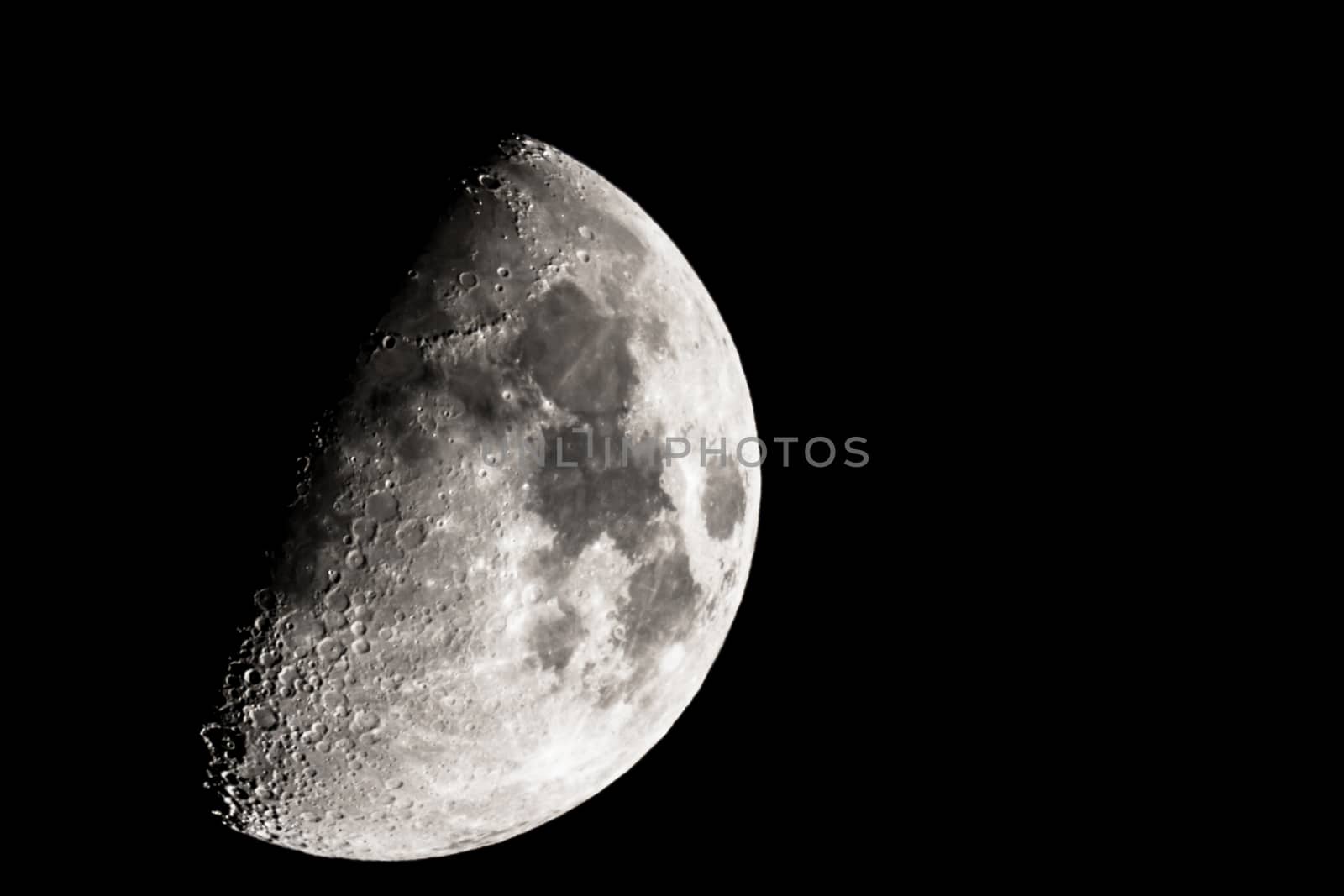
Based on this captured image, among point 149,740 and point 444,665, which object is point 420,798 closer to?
point 444,665

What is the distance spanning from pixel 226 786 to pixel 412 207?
6.58 ft

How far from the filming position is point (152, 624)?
3012mm

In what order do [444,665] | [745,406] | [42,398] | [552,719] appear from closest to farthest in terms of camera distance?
[42,398] → [444,665] → [552,719] → [745,406]

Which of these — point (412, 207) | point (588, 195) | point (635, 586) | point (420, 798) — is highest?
point (588, 195)

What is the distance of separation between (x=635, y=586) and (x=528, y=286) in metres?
1.04

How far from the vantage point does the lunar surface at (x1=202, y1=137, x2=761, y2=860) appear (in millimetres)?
3043

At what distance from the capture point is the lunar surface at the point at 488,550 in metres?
3.04

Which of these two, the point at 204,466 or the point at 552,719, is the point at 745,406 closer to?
the point at 552,719

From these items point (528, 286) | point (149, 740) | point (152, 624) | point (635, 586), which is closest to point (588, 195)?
point (528, 286)

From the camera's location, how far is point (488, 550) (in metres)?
3.11

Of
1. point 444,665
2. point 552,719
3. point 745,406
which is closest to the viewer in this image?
point 444,665

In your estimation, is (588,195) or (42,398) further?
(588,195)

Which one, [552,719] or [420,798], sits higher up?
[552,719]

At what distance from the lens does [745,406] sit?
411 centimetres
